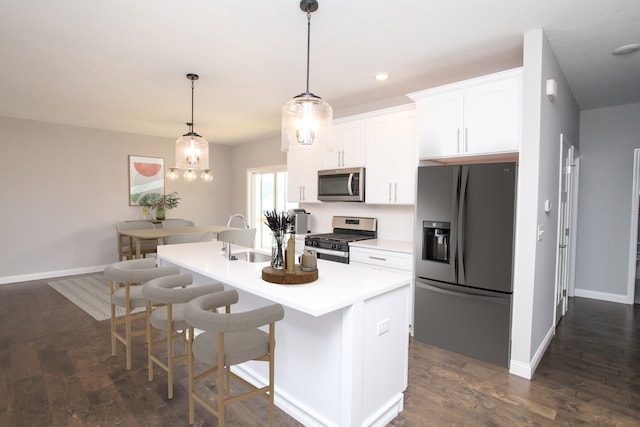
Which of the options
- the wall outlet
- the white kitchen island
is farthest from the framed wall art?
the wall outlet

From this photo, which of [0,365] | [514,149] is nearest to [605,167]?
[514,149]

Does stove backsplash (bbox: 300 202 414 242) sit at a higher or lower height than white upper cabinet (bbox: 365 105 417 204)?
lower

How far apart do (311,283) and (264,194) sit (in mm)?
5267

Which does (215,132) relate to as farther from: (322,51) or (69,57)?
(322,51)

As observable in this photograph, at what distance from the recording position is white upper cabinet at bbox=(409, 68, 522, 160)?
106 inches

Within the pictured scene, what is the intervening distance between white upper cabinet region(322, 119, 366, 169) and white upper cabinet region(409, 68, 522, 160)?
2.96ft

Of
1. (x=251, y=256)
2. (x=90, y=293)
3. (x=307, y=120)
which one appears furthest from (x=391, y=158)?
(x=90, y=293)

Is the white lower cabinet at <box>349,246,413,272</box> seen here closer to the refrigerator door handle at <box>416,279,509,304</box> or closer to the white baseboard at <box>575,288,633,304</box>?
the refrigerator door handle at <box>416,279,509,304</box>

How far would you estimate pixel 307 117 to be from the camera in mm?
2166

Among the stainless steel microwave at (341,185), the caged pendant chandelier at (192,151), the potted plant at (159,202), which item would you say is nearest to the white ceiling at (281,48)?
the caged pendant chandelier at (192,151)

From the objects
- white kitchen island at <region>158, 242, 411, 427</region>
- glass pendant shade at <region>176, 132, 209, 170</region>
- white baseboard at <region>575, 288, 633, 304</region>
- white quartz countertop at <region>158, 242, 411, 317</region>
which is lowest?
white baseboard at <region>575, 288, 633, 304</region>

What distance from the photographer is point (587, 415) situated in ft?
6.87

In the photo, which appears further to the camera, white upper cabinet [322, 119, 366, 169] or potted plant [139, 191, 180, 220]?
potted plant [139, 191, 180, 220]

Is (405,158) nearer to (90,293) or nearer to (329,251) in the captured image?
(329,251)
